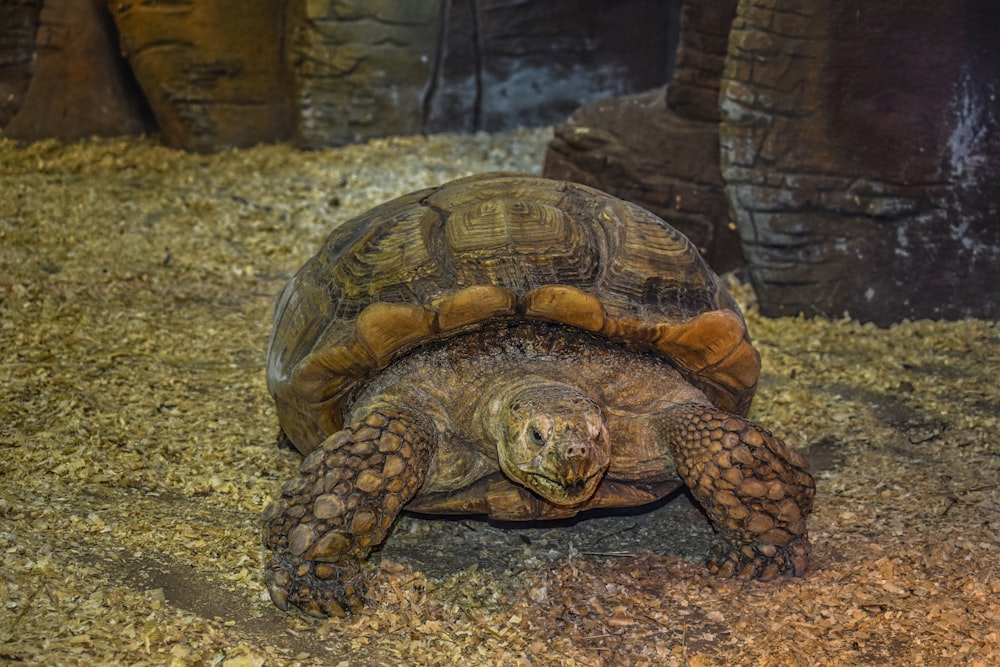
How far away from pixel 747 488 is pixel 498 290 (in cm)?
95

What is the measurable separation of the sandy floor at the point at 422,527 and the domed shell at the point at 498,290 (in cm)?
52

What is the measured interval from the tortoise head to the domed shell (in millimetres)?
316

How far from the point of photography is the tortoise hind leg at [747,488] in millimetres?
3068

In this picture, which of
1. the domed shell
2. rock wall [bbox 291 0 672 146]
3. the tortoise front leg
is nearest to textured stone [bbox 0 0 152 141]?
rock wall [bbox 291 0 672 146]

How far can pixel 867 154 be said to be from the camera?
513 centimetres

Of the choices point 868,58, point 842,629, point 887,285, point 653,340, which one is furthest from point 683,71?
point 842,629

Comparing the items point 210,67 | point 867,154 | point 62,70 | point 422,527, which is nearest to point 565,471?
point 422,527

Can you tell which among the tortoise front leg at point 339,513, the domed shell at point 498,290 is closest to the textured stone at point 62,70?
the domed shell at point 498,290

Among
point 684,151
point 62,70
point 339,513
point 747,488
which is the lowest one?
point 62,70

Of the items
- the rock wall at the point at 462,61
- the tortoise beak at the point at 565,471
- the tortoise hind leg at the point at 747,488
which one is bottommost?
the rock wall at the point at 462,61

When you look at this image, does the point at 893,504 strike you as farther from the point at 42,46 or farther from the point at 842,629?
the point at 42,46

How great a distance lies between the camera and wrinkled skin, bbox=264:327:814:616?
285 cm

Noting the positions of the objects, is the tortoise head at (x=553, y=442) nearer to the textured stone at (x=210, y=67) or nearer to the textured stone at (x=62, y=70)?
the textured stone at (x=210, y=67)

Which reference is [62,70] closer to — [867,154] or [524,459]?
[867,154]
